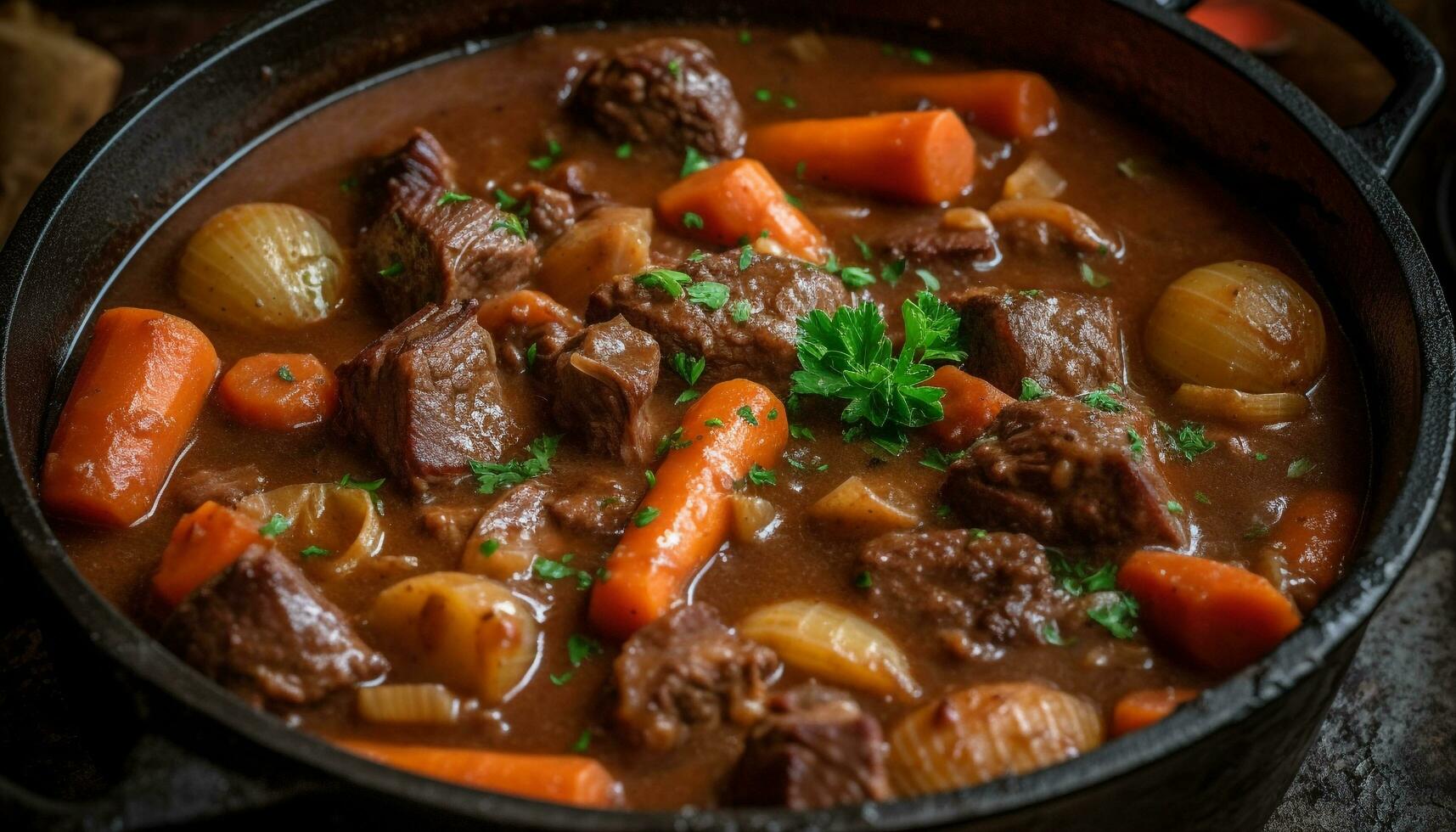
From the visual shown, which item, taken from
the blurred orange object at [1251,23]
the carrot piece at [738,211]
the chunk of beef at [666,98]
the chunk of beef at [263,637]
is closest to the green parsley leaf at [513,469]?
the chunk of beef at [263,637]

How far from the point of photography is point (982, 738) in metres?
2.49

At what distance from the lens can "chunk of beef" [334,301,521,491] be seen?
10.1ft

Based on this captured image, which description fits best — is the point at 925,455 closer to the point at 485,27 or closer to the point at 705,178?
the point at 705,178

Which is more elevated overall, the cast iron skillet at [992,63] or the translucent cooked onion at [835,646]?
the cast iron skillet at [992,63]

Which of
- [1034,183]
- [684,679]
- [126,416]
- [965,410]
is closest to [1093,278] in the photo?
[1034,183]

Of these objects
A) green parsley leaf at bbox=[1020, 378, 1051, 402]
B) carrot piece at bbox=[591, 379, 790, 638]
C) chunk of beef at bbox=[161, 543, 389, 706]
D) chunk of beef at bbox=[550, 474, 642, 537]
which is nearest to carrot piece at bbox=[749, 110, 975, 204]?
green parsley leaf at bbox=[1020, 378, 1051, 402]

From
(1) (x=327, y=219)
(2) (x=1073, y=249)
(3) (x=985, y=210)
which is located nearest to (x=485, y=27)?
(1) (x=327, y=219)

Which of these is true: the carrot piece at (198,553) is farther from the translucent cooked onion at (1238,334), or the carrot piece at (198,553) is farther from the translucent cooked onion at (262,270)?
the translucent cooked onion at (1238,334)

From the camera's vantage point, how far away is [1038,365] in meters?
3.28

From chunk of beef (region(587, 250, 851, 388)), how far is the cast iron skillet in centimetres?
131

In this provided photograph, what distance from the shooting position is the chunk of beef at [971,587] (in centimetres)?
280

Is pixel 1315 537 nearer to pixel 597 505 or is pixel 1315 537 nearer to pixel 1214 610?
pixel 1214 610

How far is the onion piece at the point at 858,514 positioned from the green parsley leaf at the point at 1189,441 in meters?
0.66

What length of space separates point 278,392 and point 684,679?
130cm
